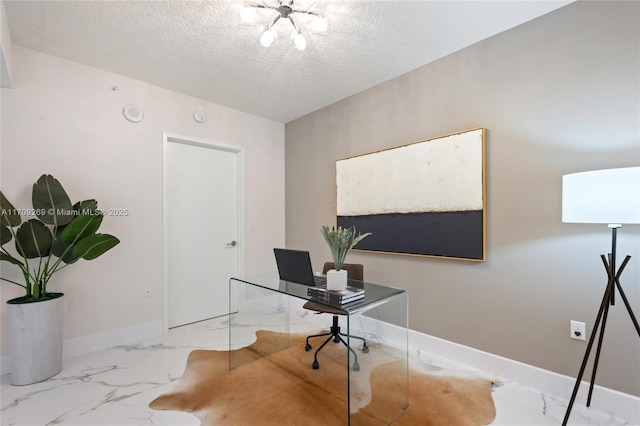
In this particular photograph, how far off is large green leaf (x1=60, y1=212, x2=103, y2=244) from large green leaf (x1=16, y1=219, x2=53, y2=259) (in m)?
0.18

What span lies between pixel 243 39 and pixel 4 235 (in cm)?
234

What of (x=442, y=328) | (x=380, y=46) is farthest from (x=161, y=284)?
(x=380, y=46)

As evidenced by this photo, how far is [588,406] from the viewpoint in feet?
6.05

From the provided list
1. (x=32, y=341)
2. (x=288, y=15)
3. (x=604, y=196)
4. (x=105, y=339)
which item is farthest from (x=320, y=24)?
(x=105, y=339)

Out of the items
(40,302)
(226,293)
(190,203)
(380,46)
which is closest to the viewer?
(40,302)

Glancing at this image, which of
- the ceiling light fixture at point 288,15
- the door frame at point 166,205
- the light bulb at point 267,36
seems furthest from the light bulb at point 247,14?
the door frame at point 166,205

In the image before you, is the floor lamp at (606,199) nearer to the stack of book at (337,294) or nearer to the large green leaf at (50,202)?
the stack of book at (337,294)

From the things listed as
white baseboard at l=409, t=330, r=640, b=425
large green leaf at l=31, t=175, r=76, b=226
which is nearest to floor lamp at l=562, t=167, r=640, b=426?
white baseboard at l=409, t=330, r=640, b=425

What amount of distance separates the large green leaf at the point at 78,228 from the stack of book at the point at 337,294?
72.1 inches

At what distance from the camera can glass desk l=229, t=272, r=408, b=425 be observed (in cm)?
168

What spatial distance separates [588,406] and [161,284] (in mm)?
3690

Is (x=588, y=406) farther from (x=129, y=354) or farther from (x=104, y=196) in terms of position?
(x=104, y=196)

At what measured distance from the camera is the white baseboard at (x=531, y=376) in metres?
1.77

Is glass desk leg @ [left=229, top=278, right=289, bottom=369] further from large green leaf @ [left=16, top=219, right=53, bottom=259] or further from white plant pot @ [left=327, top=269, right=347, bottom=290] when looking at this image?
large green leaf @ [left=16, top=219, right=53, bottom=259]
